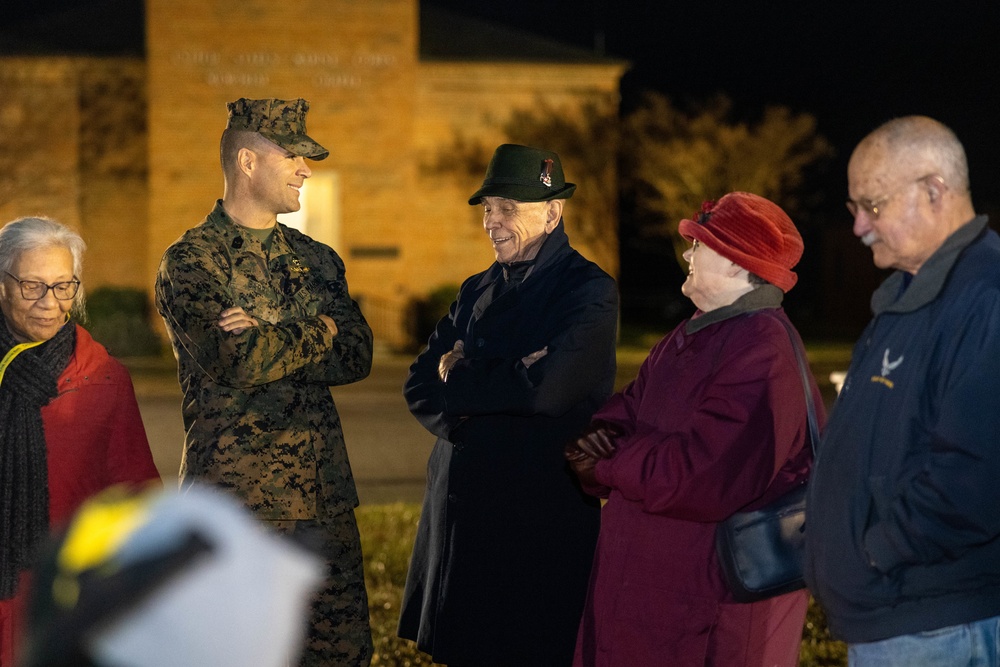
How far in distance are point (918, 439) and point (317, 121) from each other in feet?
75.5

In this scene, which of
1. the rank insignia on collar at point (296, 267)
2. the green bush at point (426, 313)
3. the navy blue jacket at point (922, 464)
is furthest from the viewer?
the green bush at point (426, 313)

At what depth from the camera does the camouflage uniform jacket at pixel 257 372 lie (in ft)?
12.5

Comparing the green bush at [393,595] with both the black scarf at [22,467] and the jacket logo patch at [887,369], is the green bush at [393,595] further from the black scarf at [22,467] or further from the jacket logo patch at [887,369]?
the jacket logo patch at [887,369]

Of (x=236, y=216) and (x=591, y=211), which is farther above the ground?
(x=236, y=216)

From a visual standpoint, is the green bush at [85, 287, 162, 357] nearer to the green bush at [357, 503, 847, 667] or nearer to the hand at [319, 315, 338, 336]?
the green bush at [357, 503, 847, 667]

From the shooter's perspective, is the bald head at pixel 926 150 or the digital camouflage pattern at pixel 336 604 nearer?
the bald head at pixel 926 150

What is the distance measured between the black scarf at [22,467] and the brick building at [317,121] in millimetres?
20873

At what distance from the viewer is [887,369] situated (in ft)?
8.83

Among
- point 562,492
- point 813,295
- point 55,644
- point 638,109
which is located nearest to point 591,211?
point 638,109

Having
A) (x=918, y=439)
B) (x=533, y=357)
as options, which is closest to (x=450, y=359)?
(x=533, y=357)

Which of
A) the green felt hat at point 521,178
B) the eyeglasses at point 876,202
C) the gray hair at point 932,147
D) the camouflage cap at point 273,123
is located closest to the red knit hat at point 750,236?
the eyeglasses at point 876,202

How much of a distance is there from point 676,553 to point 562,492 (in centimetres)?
80

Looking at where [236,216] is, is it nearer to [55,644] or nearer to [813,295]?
[55,644]

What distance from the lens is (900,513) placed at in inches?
101
